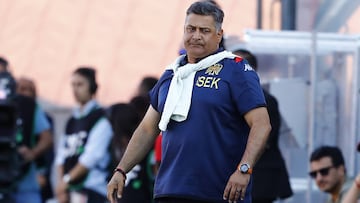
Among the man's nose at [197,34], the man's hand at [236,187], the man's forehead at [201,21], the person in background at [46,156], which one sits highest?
the man's forehead at [201,21]

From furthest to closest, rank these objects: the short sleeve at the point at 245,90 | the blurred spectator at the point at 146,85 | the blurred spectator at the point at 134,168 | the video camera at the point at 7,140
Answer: the video camera at the point at 7,140 < the blurred spectator at the point at 146,85 < the blurred spectator at the point at 134,168 < the short sleeve at the point at 245,90

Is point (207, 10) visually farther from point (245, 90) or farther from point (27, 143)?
point (27, 143)

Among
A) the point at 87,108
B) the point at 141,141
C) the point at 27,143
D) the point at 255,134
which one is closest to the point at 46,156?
the point at 27,143

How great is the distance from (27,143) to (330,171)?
11.4ft

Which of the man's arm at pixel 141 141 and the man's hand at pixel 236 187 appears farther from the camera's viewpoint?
the man's arm at pixel 141 141

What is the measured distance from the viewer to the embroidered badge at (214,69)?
6.57m

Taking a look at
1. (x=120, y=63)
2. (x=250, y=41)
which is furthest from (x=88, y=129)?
(x=120, y=63)

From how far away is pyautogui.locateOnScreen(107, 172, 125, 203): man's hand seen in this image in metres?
6.72

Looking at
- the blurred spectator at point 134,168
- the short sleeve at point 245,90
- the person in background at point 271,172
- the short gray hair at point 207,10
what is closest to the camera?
the short sleeve at point 245,90

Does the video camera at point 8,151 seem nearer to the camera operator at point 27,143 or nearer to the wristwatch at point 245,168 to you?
the camera operator at point 27,143

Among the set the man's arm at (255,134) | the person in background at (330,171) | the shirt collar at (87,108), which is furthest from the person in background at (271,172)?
the man's arm at (255,134)

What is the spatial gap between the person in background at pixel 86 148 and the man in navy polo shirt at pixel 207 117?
4412mm

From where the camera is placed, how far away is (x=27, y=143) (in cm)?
1180

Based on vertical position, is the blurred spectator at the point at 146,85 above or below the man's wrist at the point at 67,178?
above
